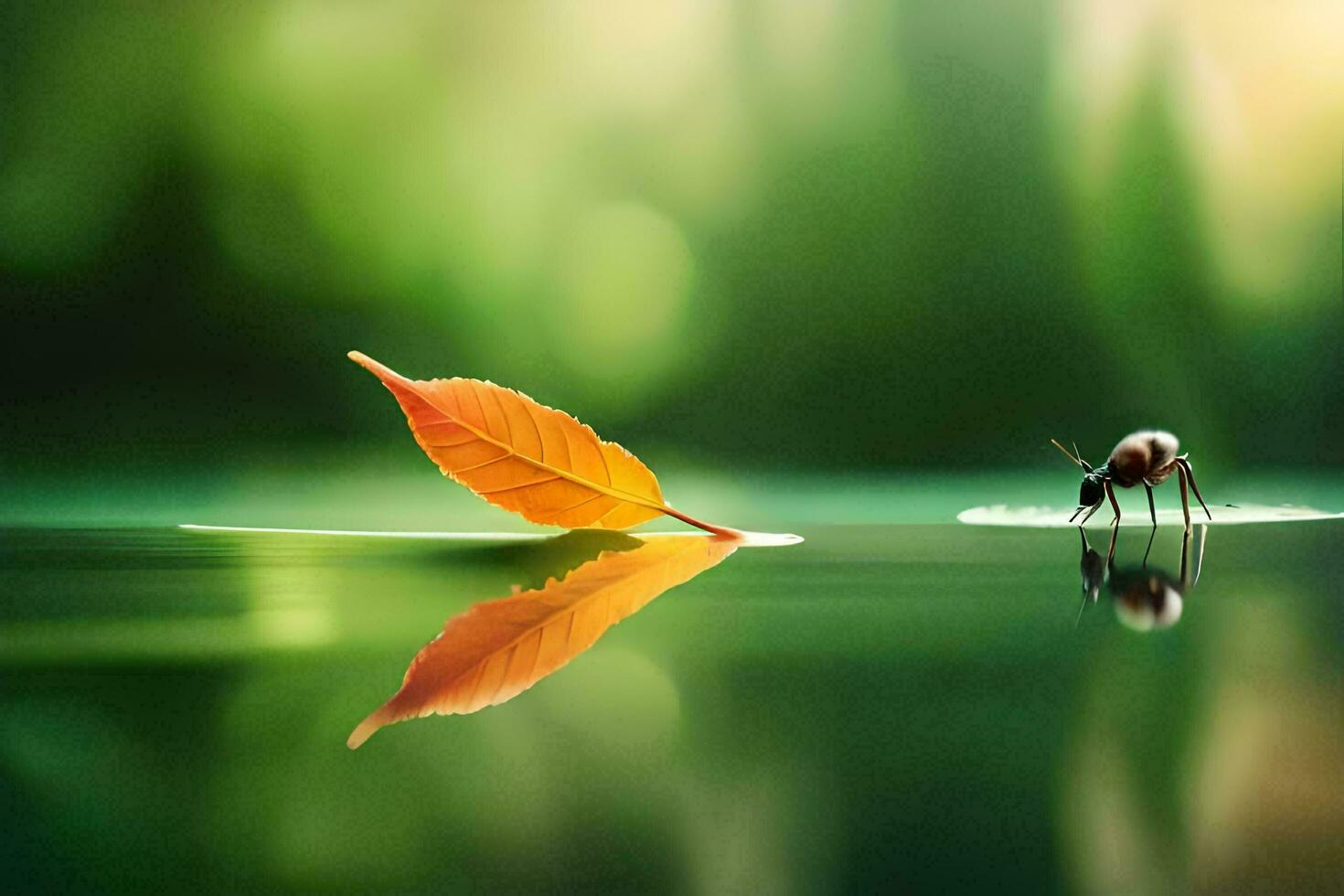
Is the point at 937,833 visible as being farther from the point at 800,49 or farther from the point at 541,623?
the point at 800,49

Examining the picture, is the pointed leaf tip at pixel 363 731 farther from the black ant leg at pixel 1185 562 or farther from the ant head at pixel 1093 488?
the ant head at pixel 1093 488

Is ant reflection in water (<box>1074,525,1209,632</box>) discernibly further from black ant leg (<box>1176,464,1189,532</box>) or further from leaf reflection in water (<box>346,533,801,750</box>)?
leaf reflection in water (<box>346,533,801,750</box>)

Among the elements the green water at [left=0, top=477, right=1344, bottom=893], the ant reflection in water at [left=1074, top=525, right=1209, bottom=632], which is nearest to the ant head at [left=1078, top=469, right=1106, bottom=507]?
the ant reflection in water at [left=1074, top=525, right=1209, bottom=632]

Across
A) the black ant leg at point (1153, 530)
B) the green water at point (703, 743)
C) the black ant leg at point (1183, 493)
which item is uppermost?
the black ant leg at point (1183, 493)

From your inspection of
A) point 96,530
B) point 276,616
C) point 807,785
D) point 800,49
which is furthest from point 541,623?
point 800,49

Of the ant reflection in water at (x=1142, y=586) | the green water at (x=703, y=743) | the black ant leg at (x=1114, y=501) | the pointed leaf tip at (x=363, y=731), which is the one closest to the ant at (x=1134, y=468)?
the black ant leg at (x=1114, y=501)

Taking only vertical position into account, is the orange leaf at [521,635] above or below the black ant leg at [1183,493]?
below
